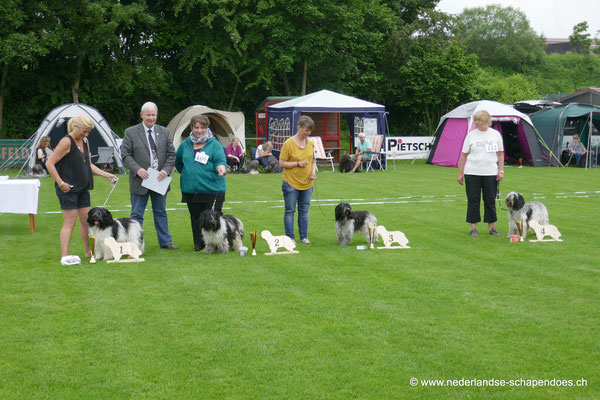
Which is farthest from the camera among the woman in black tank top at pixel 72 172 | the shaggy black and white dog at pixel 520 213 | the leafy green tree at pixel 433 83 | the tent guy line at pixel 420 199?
the leafy green tree at pixel 433 83

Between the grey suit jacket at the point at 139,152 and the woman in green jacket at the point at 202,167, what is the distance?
0.56 ft

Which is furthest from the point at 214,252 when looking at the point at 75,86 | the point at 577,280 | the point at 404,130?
the point at 404,130

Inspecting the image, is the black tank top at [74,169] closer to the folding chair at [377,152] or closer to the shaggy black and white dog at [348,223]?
the shaggy black and white dog at [348,223]


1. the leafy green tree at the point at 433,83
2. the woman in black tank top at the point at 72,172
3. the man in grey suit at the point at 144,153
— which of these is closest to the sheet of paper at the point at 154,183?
the man in grey suit at the point at 144,153

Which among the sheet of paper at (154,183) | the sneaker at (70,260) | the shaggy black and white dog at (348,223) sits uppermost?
the sheet of paper at (154,183)

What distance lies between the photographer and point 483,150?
7637 mm

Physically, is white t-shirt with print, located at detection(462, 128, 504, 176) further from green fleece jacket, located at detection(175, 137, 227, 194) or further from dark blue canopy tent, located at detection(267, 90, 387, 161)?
dark blue canopy tent, located at detection(267, 90, 387, 161)

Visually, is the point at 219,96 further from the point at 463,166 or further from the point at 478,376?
the point at 478,376

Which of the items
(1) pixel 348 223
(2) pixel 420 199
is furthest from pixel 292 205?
(2) pixel 420 199

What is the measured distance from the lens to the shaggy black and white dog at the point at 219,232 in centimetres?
653

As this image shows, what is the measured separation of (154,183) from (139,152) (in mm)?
357

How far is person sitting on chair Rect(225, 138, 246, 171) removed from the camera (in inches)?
709

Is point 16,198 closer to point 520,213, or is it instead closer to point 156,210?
point 156,210

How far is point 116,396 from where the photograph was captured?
3.21m
